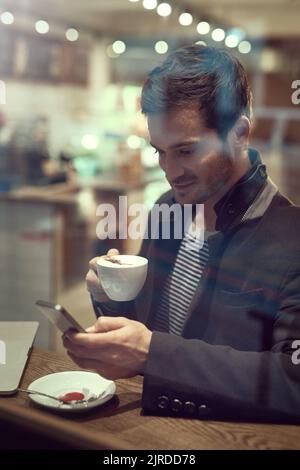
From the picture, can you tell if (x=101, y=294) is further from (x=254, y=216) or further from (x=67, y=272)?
(x=67, y=272)

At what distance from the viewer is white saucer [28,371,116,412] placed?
1026mm

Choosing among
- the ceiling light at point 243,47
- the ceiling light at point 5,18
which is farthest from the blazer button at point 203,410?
the ceiling light at point 243,47

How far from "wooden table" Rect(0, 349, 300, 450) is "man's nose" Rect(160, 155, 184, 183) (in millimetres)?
419

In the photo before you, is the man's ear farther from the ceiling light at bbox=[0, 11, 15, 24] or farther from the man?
the ceiling light at bbox=[0, 11, 15, 24]

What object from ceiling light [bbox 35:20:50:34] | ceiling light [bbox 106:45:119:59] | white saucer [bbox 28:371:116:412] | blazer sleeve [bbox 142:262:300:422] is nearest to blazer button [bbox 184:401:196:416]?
blazer sleeve [bbox 142:262:300:422]

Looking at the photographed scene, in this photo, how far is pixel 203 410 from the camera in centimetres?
102

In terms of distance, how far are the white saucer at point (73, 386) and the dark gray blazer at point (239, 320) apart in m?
0.08

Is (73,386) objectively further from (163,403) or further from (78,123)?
(78,123)

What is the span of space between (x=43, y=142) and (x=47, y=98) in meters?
2.33

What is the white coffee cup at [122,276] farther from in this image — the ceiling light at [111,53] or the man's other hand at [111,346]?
the ceiling light at [111,53]

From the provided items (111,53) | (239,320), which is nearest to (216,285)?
(239,320)

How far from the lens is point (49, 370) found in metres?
1.21

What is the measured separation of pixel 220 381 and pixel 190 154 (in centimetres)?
43
